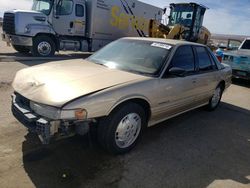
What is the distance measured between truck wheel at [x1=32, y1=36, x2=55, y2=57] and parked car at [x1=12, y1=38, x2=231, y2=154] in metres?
7.96

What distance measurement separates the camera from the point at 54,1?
12.3 m

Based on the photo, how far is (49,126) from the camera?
9.31 ft

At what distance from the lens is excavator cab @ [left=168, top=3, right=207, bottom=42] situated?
15864 mm

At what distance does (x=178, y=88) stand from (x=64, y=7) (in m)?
10.2

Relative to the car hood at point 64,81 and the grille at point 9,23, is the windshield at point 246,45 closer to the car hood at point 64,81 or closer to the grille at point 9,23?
the car hood at point 64,81

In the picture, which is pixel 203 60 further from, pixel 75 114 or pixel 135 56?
pixel 75 114

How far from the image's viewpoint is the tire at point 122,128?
3250 mm

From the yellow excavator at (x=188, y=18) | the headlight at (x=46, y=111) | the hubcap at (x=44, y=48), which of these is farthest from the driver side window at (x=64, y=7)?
the headlight at (x=46, y=111)

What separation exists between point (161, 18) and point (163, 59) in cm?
1547

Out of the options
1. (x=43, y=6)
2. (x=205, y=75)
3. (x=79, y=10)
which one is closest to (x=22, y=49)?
(x=43, y=6)

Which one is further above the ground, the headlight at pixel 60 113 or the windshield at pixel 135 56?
the windshield at pixel 135 56

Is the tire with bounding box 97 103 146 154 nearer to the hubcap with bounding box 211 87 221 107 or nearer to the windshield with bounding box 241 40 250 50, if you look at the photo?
the hubcap with bounding box 211 87 221 107

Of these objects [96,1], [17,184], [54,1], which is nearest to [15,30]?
[54,1]

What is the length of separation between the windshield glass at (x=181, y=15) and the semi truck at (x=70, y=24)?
1.97 metres
